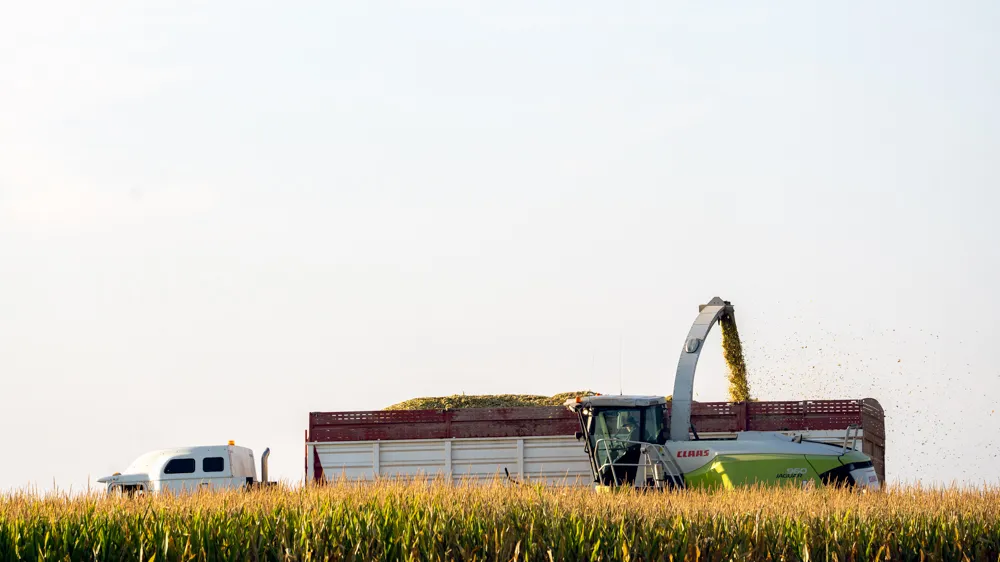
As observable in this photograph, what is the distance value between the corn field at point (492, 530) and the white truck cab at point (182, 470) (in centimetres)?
642

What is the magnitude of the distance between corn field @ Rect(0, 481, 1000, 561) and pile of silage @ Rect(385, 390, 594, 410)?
886 cm

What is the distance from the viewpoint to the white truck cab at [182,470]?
1962cm

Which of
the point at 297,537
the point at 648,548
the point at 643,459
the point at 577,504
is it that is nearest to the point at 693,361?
the point at 643,459

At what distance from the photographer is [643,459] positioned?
55.5 feet

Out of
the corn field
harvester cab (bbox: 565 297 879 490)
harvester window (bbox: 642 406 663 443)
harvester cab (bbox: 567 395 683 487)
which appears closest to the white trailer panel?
harvester cab (bbox: 565 297 879 490)

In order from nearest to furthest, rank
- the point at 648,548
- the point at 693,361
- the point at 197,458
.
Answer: the point at 648,548 → the point at 693,361 → the point at 197,458

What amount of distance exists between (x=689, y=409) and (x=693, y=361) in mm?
831

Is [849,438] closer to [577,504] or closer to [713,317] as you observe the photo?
[713,317]

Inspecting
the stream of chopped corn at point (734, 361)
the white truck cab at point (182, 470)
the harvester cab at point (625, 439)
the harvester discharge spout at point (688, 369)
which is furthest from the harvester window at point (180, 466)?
the stream of chopped corn at point (734, 361)

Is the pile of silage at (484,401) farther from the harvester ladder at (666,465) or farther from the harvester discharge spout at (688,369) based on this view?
the harvester ladder at (666,465)

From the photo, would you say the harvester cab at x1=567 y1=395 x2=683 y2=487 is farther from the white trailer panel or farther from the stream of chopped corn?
the stream of chopped corn

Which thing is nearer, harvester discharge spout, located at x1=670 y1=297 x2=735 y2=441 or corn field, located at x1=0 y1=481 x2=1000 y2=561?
corn field, located at x1=0 y1=481 x2=1000 y2=561

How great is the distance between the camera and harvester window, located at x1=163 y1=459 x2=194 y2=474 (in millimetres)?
19766

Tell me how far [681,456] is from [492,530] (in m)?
6.21
